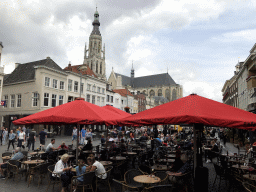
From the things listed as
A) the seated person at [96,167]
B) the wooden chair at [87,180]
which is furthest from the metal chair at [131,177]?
the wooden chair at [87,180]

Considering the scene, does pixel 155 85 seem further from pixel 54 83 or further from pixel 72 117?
pixel 72 117

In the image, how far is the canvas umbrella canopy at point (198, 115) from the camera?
4500mm

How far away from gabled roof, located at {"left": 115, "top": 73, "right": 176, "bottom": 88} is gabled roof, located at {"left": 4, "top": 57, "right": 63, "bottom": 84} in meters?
69.7

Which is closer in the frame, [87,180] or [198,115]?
[198,115]

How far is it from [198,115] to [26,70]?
3361cm

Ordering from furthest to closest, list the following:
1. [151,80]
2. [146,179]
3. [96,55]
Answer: [151,80] < [96,55] < [146,179]

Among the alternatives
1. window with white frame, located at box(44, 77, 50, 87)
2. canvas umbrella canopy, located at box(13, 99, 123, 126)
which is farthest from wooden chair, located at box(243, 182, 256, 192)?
window with white frame, located at box(44, 77, 50, 87)

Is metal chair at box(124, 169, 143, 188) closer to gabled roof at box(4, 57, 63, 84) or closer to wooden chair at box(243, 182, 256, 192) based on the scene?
wooden chair at box(243, 182, 256, 192)

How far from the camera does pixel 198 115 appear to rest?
4508 millimetres

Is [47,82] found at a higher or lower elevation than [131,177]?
higher

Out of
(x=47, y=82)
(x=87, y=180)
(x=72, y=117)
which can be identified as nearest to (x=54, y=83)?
(x=47, y=82)

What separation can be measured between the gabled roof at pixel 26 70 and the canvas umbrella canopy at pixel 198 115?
28.7m

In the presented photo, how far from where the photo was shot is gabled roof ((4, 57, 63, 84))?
30.9 metres

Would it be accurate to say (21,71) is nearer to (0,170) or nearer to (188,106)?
(0,170)
